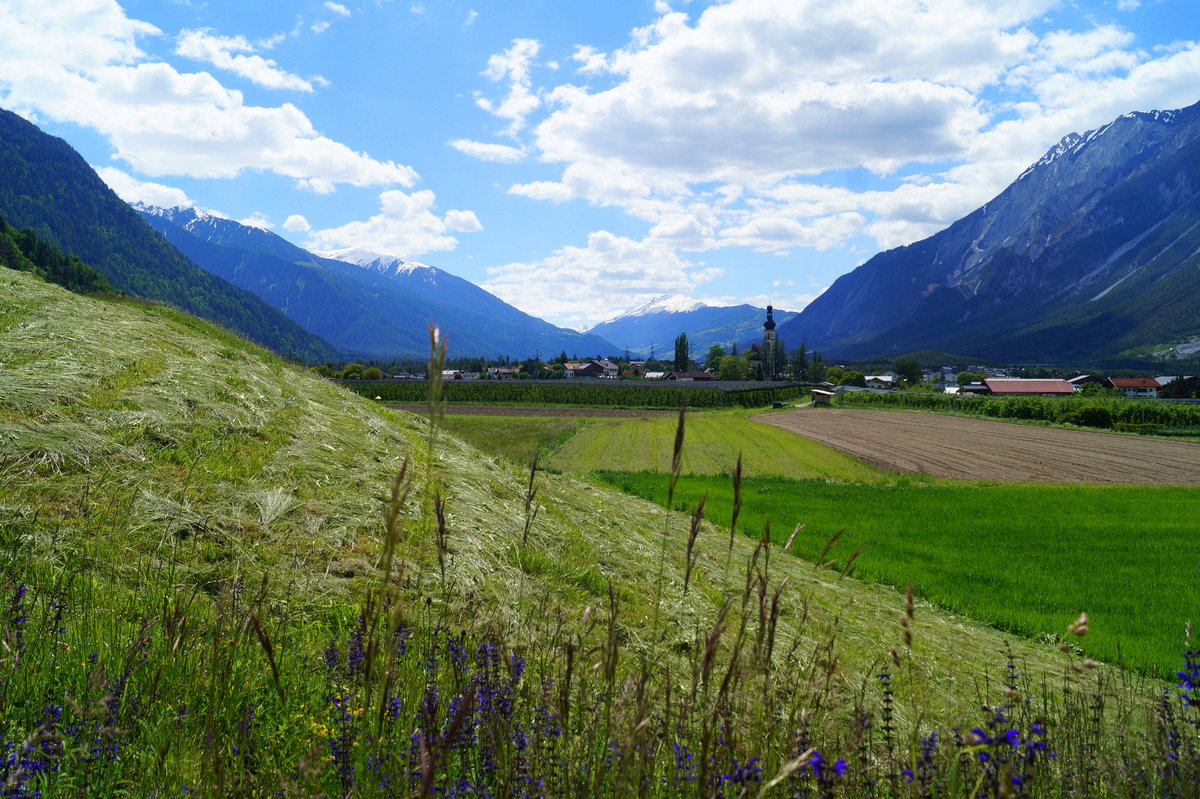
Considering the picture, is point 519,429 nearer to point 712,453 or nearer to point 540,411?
point 712,453

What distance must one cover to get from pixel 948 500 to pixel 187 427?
28379 millimetres

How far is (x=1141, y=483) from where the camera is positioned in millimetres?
35031

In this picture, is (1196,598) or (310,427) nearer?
(310,427)

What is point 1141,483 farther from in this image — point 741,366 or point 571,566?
point 741,366

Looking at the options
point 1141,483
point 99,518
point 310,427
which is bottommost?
point 1141,483

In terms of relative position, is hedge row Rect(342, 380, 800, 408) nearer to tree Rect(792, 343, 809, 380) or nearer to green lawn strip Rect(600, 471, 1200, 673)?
green lawn strip Rect(600, 471, 1200, 673)

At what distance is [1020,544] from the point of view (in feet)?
61.1

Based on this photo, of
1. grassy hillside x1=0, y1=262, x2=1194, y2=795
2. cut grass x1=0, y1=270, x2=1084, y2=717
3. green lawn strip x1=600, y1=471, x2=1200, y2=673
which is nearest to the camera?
→ grassy hillside x1=0, y1=262, x2=1194, y2=795

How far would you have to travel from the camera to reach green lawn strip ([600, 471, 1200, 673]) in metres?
11.8

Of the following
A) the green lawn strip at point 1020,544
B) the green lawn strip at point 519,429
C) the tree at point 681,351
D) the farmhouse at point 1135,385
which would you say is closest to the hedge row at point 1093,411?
the green lawn strip at point 1020,544

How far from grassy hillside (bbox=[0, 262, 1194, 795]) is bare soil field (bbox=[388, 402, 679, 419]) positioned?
233ft

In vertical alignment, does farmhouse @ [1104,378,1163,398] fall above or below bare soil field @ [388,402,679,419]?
above

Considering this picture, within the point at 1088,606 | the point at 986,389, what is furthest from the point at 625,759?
the point at 986,389

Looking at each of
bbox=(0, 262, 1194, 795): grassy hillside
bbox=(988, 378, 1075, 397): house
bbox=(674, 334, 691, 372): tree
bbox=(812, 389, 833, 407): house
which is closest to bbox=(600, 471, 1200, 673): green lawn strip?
bbox=(0, 262, 1194, 795): grassy hillside
